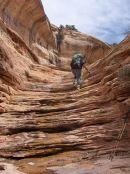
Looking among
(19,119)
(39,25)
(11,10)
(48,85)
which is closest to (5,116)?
(19,119)

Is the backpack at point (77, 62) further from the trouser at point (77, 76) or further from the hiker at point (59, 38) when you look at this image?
the hiker at point (59, 38)

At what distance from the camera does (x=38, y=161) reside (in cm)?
1485

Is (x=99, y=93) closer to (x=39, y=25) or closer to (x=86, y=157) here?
(x=86, y=157)

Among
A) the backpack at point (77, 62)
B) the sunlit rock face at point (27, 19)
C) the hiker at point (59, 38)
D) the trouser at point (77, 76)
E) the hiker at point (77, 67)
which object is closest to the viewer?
the trouser at point (77, 76)

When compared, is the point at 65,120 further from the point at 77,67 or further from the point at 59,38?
the point at 59,38

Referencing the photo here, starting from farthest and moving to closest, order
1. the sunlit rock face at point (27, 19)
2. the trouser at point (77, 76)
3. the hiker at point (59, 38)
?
the hiker at point (59, 38) → the sunlit rock face at point (27, 19) → the trouser at point (77, 76)

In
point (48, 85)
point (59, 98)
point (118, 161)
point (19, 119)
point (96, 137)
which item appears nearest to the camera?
point (118, 161)

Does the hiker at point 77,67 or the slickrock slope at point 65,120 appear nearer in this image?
the slickrock slope at point 65,120

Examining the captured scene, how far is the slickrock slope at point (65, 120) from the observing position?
14322 mm

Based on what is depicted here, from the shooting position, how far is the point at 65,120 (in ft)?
57.9

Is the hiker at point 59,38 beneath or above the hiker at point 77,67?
above

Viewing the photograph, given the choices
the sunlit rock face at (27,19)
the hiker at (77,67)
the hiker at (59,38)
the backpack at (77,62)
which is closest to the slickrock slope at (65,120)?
the hiker at (77,67)

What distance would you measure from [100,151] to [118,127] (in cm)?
156

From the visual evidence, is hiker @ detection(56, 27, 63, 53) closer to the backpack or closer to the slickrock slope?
the slickrock slope
